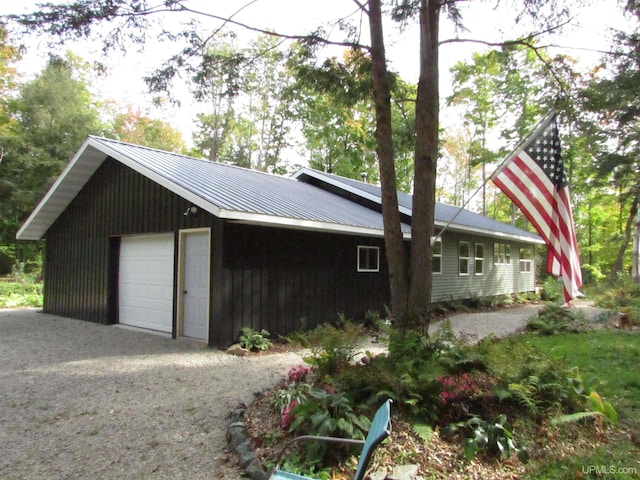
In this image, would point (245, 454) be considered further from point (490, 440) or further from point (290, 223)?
point (290, 223)


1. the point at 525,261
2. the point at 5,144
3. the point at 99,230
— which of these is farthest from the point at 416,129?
the point at 5,144

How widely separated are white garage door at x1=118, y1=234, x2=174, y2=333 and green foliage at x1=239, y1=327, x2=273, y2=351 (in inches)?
84.9

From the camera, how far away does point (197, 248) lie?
838 centimetres

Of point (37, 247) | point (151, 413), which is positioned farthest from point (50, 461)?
point (37, 247)

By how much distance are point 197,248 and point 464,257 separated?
10.9 meters

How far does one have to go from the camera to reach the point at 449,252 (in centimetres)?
1502

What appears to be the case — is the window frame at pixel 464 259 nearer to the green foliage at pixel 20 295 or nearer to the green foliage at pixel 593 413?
the green foliage at pixel 593 413

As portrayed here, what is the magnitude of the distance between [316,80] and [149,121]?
30.5 m

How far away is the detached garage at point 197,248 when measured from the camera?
776cm

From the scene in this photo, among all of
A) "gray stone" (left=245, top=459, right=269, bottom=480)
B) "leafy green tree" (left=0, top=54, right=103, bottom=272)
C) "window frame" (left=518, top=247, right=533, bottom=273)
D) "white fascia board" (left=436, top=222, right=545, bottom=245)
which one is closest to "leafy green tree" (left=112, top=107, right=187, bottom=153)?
"leafy green tree" (left=0, top=54, right=103, bottom=272)

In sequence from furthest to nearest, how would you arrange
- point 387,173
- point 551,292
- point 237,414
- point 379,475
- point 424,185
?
point 551,292
point 387,173
point 424,185
point 237,414
point 379,475

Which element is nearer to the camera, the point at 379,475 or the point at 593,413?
the point at 379,475

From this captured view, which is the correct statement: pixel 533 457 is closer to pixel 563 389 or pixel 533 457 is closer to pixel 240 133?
pixel 563 389

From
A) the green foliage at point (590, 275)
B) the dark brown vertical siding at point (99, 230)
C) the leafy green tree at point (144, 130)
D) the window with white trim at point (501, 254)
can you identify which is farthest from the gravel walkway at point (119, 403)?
the green foliage at point (590, 275)
